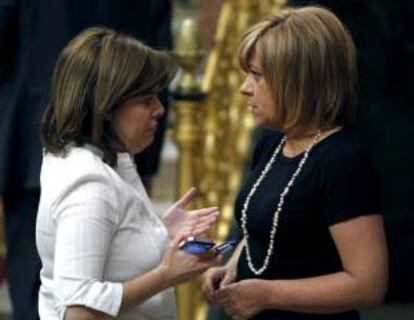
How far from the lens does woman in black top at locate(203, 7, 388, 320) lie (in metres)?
3.75

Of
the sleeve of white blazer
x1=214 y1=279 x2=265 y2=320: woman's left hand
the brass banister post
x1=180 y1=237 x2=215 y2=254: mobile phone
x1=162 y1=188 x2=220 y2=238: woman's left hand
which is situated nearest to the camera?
the sleeve of white blazer

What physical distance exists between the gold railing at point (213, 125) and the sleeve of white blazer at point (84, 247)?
341 centimetres

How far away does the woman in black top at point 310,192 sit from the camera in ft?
12.3

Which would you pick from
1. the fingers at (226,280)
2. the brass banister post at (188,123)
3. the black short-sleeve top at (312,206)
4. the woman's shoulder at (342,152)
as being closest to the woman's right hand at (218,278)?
the fingers at (226,280)

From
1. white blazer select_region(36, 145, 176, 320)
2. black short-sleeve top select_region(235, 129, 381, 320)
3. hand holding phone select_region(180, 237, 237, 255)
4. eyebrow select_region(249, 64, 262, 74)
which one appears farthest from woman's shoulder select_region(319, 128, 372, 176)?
white blazer select_region(36, 145, 176, 320)

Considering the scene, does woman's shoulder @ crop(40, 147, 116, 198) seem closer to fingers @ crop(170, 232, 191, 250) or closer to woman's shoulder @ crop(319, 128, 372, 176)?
fingers @ crop(170, 232, 191, 250)

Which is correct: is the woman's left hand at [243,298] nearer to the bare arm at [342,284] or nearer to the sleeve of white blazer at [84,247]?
the bare arm at [342,284]

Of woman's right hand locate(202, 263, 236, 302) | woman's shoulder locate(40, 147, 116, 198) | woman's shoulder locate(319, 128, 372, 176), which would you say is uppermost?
woman's shoulder locate(319, 128, 372, 176)

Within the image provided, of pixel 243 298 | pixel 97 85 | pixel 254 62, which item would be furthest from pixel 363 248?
pixel 97 85

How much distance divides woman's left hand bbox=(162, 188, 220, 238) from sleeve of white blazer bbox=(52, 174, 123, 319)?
1.29 ft

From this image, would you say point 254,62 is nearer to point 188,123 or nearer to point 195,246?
point 195,246

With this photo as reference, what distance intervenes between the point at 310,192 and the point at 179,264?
0.39 meters

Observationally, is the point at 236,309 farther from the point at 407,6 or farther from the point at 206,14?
the point at 206,14

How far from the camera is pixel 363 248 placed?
373 cm
